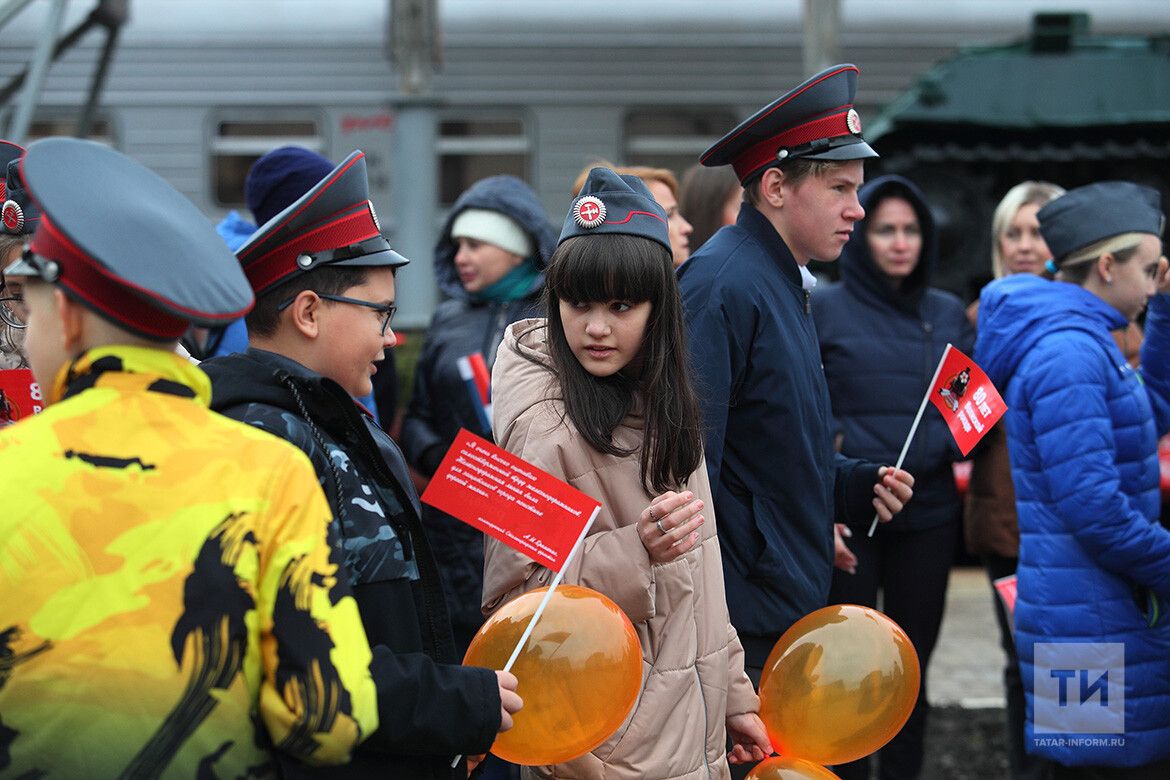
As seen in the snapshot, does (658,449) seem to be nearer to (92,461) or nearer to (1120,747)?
(92,461)

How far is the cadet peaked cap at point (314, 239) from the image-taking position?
213cm

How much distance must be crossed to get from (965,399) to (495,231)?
1803 mm

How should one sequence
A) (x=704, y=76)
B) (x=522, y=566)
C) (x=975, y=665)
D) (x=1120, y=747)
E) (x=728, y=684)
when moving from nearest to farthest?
(x=522, y=566) → (x=728, y=684) → (x=1120, y=747) → (x=975, y=665) → (x=704, y=76)

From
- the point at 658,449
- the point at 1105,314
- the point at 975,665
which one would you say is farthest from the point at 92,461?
the point at 975,665

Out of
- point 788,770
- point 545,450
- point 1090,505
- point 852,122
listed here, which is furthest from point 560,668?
point 1090,505

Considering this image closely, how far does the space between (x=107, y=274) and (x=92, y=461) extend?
0.73ft

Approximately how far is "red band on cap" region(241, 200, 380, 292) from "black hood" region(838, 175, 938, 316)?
2.93 metres

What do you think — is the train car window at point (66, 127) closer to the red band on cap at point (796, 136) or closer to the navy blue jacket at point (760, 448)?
the red band on cap at point (796, 136)

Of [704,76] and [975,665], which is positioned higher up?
[704,76]

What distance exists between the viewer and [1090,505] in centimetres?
346

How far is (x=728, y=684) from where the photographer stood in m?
2.70

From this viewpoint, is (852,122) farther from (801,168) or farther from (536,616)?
(536,616)

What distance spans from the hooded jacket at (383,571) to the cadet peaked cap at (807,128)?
1.47m

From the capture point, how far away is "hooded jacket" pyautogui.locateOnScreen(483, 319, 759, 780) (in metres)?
2.46
